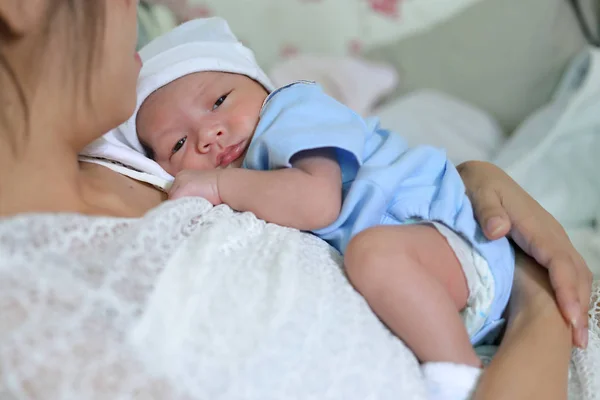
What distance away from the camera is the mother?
561 mm

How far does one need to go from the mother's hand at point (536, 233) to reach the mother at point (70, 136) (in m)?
0.01

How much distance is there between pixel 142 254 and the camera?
23.1 inches

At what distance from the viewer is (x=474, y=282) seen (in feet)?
2.63

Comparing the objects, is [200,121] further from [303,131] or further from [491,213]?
[491,213]

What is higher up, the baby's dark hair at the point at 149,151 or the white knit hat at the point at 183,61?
the white knit hat at the point at 183,61

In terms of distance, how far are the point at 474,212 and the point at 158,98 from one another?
0.53 metres

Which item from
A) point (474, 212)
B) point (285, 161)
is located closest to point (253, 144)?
point (285, 161)

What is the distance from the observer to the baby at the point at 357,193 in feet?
2.26

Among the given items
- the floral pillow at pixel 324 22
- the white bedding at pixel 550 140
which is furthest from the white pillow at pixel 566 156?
the floral pillow at pixel 324 22

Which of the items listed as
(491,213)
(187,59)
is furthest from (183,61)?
(491,213)

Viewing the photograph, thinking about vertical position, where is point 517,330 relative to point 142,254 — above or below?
below

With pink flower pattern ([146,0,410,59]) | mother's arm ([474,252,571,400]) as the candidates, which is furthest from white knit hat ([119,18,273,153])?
pink flower pattern ([146,0,410,59])

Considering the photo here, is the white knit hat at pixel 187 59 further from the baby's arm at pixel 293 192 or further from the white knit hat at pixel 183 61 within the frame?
the baby's arm at pixel 293 192

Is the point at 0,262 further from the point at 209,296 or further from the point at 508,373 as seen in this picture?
the point at 508,373
